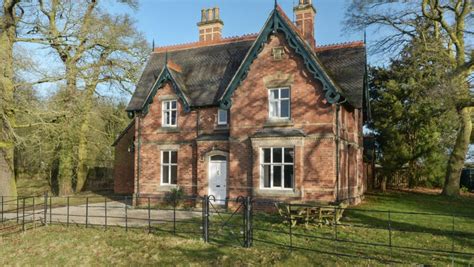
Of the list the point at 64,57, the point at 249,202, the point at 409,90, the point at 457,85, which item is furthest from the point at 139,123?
the point at 409,90

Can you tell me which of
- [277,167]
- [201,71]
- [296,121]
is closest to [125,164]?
[201,71]

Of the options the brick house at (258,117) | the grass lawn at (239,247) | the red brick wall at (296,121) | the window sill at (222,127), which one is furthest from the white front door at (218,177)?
the grass lawn at (239,247)

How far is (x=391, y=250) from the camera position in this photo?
1055cm

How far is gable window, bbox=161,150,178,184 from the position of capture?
22.3 metres

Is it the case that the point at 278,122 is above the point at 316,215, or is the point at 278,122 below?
above

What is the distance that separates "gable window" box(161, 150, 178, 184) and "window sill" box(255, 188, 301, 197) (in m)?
5.43

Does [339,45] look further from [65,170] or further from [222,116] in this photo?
[65,170]

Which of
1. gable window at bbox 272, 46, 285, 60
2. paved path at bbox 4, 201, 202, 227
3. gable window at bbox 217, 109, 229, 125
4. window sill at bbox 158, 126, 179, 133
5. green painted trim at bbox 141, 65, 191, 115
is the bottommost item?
paved path at bbox 4, 201, 202, 227

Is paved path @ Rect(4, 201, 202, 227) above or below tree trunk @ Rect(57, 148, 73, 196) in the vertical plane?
below

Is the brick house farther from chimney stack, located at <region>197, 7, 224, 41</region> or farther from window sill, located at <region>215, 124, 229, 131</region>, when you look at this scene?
chimney stack, located at <region>197, 7, 224, 41</region>

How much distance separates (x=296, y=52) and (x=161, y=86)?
25.9 ft

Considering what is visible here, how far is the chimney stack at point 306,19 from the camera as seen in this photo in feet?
75.5

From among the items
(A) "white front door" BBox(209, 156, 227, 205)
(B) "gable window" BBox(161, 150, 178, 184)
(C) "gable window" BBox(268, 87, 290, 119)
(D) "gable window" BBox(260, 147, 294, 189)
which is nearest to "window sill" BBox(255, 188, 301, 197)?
(D) "gable window" BBox(260, 147, 294, 189)

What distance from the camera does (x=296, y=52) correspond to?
18.7m
